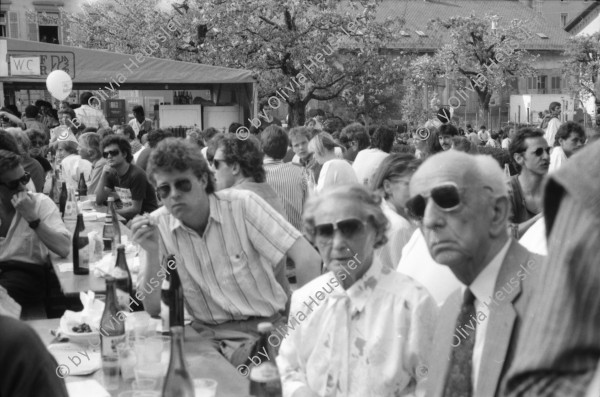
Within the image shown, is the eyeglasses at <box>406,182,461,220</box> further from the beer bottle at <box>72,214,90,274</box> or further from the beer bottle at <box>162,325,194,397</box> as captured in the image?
the beer bottle at <box>72,214,90,274</box>

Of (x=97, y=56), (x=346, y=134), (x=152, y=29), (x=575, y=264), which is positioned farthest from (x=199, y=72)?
(x=575, y=264)

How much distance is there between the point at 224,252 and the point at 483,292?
1831 millimetres

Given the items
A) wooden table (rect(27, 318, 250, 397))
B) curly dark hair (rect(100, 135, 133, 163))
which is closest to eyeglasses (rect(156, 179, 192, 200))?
wooden table (rect(27, 318, 250, 397))

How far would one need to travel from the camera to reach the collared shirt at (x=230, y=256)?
3807 mm

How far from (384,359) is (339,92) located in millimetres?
19182

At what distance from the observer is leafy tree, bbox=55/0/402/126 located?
65.4 ft

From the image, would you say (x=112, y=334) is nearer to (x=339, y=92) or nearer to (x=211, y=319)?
(x=211, y=319)

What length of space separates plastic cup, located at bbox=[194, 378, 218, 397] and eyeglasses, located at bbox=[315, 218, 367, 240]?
0.64 m

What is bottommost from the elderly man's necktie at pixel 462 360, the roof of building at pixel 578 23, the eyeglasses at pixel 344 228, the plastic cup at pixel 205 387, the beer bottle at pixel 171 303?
the plastic cup at pixel 205 387

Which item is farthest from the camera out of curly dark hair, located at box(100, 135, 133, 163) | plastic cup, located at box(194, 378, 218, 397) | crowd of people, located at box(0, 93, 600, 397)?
curly dark hair, located at box(100, 135, 133, 163)

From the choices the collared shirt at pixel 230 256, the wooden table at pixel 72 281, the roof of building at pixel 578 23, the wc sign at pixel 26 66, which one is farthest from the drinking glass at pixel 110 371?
the roof of building at pixel 578 23

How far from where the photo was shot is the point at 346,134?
A: 9.01 m

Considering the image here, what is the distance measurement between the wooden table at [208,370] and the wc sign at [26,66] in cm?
1006

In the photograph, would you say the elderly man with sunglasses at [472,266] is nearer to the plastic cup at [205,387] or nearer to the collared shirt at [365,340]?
the collared shirt at [365,340]
